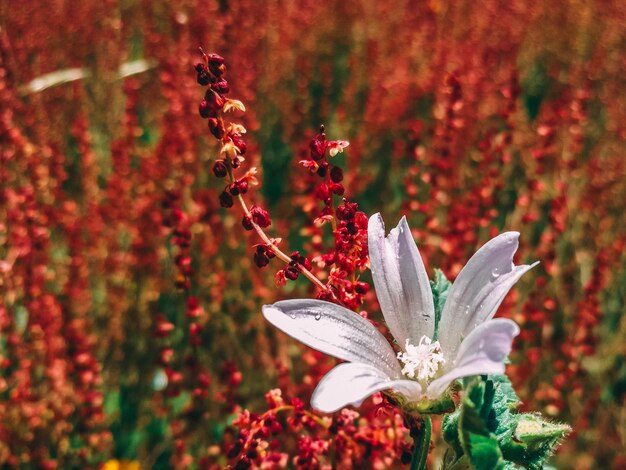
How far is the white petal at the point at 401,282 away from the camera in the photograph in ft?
3.14

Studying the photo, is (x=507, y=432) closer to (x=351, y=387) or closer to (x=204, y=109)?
(x=351, y=387)

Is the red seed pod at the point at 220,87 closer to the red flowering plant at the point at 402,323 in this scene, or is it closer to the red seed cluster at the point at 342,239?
the red flowering plant at the point at 402,323

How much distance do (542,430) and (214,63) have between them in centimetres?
70

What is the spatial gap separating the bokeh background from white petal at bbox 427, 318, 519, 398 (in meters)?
0.71

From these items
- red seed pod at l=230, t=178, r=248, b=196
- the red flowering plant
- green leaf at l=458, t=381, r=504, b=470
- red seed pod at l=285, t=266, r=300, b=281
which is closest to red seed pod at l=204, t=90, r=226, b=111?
the red flowering plant

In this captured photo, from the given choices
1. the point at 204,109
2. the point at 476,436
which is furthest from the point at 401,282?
the point at 204,109

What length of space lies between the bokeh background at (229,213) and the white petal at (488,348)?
27.8 inches

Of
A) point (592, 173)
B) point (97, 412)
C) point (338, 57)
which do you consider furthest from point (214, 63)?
point (338, 57)

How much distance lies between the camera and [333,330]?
908 millimetres

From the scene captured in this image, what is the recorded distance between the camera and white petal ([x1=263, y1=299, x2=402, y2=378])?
0.85m

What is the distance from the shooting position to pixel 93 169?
2.43m

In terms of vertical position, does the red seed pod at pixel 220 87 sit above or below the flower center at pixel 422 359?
above

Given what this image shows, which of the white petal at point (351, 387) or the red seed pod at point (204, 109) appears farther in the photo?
the red seed pod at point (204, 109)

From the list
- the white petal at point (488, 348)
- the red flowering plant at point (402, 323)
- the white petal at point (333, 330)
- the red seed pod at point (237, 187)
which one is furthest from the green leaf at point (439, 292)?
the red seed pod at point (237, 187)
